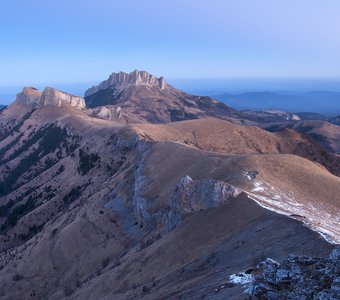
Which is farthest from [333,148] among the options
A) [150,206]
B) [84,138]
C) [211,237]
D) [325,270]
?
[325,270]

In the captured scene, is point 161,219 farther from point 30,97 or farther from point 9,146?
point 30,97

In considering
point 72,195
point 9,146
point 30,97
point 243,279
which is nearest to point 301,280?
point 243,279

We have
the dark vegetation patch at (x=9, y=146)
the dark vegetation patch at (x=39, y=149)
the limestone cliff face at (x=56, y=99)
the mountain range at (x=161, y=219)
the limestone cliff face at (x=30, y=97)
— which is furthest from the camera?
Result: the limestone cliff face at (x=30, y=97)

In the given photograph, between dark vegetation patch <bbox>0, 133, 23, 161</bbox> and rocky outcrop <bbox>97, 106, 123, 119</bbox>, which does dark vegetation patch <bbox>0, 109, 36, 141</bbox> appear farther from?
rocky outcrop <bbox>97, 106, 123, 119</bbox>

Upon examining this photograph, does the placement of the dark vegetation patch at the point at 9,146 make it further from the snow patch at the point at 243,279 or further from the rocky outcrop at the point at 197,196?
the snow patch at the point at 243,279

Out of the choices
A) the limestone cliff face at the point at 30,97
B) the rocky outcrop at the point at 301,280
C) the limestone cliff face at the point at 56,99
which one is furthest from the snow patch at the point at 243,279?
the limestone cliff face at the point at 30,97

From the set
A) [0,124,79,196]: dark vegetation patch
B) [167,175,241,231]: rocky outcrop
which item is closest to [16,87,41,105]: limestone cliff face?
[0,124,79,196]: dark vegetation patch
